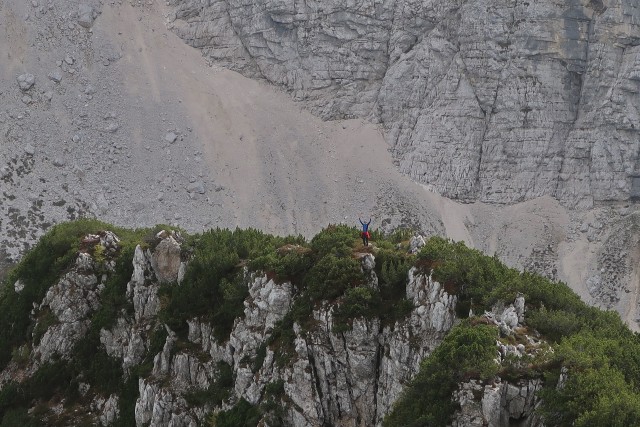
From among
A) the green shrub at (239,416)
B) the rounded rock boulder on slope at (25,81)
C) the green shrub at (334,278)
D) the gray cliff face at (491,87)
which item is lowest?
the green shrub at (239,416)

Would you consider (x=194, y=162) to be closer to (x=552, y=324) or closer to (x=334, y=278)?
(x=334, y=278)

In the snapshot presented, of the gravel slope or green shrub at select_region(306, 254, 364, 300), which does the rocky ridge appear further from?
the gravel slope

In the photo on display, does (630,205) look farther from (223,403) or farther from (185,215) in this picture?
(223,403)

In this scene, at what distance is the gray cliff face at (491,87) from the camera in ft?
335

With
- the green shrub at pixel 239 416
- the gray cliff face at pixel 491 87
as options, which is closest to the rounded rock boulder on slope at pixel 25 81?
the gray cliff face at pixel 491 87

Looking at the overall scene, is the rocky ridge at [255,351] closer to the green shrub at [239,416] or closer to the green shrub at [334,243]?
the green shrub at [239,416]

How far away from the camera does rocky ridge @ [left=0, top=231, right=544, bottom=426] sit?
1267 inches

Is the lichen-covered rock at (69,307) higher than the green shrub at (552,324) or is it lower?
lower

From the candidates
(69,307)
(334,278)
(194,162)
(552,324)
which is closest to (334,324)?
(334,278)

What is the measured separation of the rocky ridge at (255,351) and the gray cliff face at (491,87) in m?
68.7

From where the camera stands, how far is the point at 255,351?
115ft

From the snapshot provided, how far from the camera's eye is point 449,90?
10650 cm

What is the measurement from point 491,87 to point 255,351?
7833 centimetres

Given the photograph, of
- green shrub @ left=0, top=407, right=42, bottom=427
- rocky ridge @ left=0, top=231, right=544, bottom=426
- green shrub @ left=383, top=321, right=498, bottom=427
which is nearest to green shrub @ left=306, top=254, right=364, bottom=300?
rocky ridge @ left=0, top=231, right=544, bottom=426
